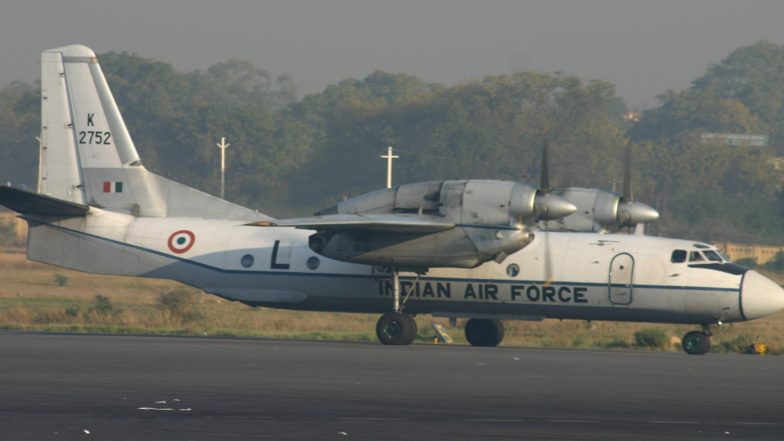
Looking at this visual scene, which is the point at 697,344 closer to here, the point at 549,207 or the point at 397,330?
the point at 549,207

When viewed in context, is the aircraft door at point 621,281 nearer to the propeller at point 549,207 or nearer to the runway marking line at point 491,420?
the propeller at point 549,207

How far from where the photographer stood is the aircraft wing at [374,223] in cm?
2508

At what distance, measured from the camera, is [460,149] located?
71.1 metres

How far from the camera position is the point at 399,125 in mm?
81812

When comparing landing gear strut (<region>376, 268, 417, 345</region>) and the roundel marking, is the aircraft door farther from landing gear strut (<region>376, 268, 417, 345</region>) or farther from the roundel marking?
the roundel marking

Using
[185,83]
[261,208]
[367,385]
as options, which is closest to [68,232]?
[367,385]

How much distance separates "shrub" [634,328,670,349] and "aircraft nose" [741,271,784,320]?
4328 millimetres

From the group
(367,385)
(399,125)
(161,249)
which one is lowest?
(367,385)

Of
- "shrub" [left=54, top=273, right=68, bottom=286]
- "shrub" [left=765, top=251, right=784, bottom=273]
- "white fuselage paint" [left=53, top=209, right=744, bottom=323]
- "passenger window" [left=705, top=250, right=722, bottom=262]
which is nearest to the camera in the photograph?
"white fuselage paint" [left=53, top=209, right=744, bottom=323]

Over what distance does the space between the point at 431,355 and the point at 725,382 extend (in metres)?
6.14

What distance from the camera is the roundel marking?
28.2m

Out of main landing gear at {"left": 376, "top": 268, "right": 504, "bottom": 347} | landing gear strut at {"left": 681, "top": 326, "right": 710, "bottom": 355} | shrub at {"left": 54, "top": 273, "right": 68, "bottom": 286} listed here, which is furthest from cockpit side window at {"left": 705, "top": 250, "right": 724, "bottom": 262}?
shrub at {"left": 54, "top": 273, "right": 68, "bottom": 286}

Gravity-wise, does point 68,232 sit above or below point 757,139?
below

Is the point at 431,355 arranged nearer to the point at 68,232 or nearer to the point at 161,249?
the point at 161,249
